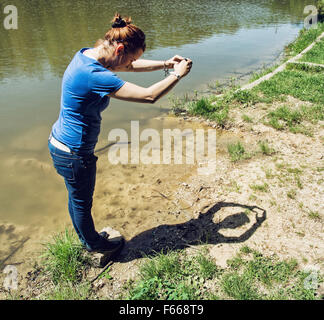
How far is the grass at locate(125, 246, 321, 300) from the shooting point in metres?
2.34

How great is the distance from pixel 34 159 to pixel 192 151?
99.7 inches

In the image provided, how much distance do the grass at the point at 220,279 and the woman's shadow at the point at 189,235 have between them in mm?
201

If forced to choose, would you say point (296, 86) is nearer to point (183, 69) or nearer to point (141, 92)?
point (183, 69)

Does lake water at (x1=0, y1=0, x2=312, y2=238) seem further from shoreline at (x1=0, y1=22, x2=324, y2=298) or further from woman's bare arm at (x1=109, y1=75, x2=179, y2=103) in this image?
woman's bare arm at (x1=109, y1=75, x2=179, y2=103)

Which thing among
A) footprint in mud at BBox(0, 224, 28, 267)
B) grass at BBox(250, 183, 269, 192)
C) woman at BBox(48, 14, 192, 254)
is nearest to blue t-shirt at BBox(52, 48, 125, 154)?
woman at BBox(48, 14, 192, 254)

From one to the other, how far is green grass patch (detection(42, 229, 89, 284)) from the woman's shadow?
0.37 meters

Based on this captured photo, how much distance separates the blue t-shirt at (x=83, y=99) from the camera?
1895 millimetres

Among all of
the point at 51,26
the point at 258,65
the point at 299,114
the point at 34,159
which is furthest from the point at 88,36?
the point at 299,114

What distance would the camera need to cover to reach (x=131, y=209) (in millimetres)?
3596

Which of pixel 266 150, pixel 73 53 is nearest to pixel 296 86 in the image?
pixel 266 150

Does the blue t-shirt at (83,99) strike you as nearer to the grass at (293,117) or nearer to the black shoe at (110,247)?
the black shoe at (110,247)

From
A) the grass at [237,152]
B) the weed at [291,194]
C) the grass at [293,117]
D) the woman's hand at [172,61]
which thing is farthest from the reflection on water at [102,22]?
the weed at [291,194]

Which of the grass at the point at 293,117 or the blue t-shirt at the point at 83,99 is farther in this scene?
the grass at the point at 293,117

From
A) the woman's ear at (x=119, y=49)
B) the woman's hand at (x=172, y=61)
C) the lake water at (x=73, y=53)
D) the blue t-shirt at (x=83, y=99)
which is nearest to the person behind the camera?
the blue t-shirt at (x=83, y=99)
